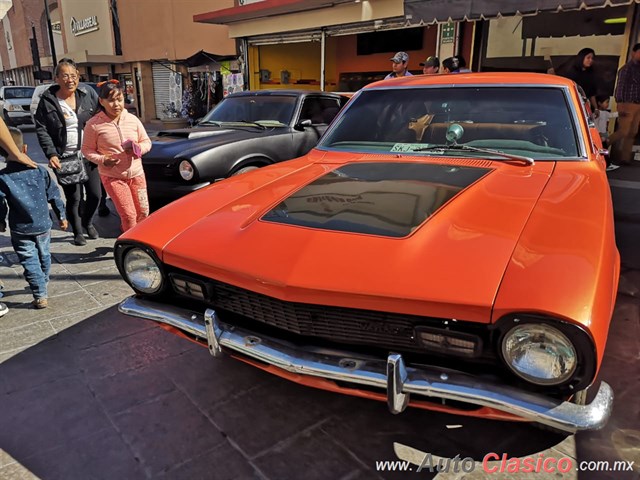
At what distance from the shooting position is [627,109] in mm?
7684

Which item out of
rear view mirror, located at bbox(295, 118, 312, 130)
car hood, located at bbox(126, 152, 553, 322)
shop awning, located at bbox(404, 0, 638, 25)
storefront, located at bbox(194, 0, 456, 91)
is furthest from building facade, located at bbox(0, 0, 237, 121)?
car hood, located at bbox(126, 152, 553, 322)

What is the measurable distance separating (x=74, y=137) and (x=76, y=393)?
2.87 meters

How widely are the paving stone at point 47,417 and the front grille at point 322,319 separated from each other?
0.88 m

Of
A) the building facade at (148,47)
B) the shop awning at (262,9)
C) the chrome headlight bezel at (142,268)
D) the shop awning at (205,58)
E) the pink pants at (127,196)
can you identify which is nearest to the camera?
the chrome headlight bezel at (142,268)

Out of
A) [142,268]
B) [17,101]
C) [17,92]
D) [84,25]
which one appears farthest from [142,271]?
[84,25]

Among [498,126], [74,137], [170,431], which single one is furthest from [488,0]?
[170,431]

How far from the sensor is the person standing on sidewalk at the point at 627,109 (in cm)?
734

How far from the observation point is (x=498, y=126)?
2.97m

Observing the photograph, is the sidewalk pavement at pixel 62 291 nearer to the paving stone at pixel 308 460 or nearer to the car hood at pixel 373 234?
the car hood at pixel 373 234

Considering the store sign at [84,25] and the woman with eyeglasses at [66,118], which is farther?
the store sign at [84,25]

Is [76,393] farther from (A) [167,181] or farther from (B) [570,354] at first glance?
(A) [167,181]

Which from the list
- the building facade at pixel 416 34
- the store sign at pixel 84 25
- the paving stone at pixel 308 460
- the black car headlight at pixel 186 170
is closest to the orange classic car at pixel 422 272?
the paving stone at pixel 308 460

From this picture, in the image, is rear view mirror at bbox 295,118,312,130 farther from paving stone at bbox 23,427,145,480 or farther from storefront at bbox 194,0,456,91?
storefront at bbox 194,0,456,91

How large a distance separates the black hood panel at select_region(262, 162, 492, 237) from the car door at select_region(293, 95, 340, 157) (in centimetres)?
320
